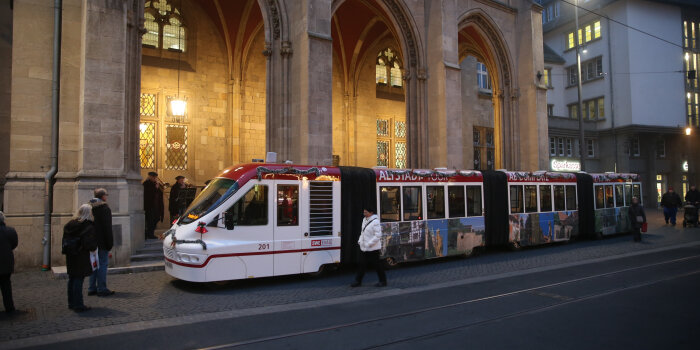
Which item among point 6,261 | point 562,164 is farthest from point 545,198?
point 562,164

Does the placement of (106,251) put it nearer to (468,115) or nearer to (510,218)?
(510,218)

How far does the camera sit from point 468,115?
26.7 meters

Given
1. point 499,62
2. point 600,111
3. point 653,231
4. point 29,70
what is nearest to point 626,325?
point 29,70

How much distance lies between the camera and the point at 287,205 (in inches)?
373

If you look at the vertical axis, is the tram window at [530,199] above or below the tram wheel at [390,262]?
above

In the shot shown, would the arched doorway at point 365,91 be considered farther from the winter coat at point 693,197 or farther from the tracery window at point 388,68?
the winter coat at point 693,197

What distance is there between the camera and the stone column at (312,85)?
14.2 m

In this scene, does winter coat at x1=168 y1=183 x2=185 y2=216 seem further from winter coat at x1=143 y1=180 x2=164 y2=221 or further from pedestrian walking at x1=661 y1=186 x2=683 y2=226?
pedestrian walking at x1=661 y1=186 x2=683 y2=226

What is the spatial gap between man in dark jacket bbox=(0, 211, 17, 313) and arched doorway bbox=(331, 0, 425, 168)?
16092 mm

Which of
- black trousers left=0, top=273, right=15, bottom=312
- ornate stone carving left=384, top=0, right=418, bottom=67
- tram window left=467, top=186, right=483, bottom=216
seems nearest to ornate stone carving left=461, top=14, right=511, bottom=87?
ornate stone carving left=384, top=0, right=418, bottom=67

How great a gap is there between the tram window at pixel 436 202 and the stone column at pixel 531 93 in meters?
12.8

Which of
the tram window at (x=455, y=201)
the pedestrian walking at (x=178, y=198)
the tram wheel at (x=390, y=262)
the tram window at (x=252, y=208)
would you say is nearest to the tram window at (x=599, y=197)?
the tram window at (x=455, y=201)

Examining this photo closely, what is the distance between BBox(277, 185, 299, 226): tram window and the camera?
938 cm

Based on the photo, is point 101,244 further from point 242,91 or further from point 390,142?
point 390,142
